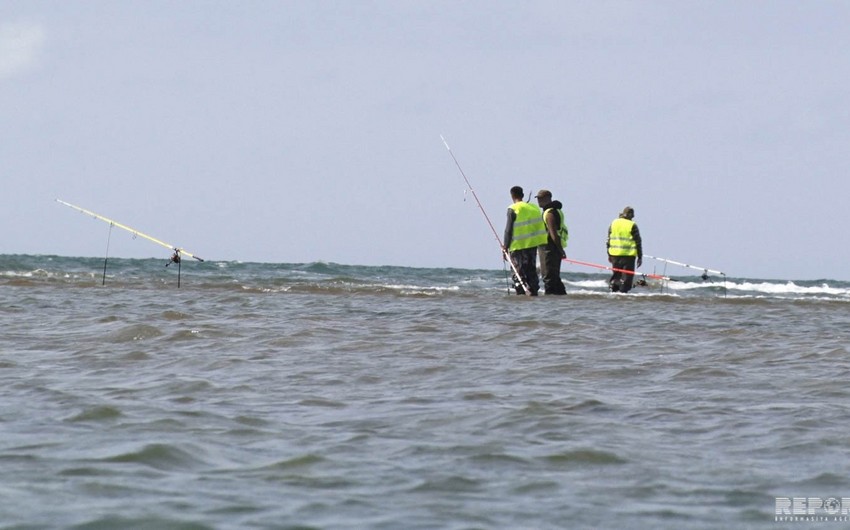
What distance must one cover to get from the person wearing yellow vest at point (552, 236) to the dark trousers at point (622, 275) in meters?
2.17

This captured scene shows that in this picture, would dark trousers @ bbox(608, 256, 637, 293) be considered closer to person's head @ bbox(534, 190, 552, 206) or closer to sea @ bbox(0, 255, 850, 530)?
person's head @ bbox(534, 190, 552, 206)

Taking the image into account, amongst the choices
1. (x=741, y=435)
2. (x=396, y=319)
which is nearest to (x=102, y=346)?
(x=396, y=319)

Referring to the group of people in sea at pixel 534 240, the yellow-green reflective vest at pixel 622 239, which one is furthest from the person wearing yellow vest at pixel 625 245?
the group of people in sea at pixel 534 240

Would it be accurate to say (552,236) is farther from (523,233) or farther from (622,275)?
(622,275)

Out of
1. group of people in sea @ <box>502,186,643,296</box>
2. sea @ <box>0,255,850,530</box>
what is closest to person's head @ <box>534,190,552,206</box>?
group of people in sea @ <box>502,186,643,296</box>

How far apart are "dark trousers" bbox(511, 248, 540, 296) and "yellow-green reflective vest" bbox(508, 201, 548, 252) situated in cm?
14

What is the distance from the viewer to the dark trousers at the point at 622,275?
1898 cm

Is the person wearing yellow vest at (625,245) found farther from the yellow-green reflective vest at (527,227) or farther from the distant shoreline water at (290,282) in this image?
the yellow-green reflective vest at (527,227)

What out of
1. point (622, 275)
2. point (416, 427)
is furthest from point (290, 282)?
point (416, 427)

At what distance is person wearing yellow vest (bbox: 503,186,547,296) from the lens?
52.4 ft

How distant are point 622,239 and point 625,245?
5.0 inches

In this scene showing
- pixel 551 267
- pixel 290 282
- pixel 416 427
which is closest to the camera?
pixel 416 427

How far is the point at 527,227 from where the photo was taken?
1611 cm

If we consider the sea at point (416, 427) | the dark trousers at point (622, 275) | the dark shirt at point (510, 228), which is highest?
the dark shirt at point (510, 228)
